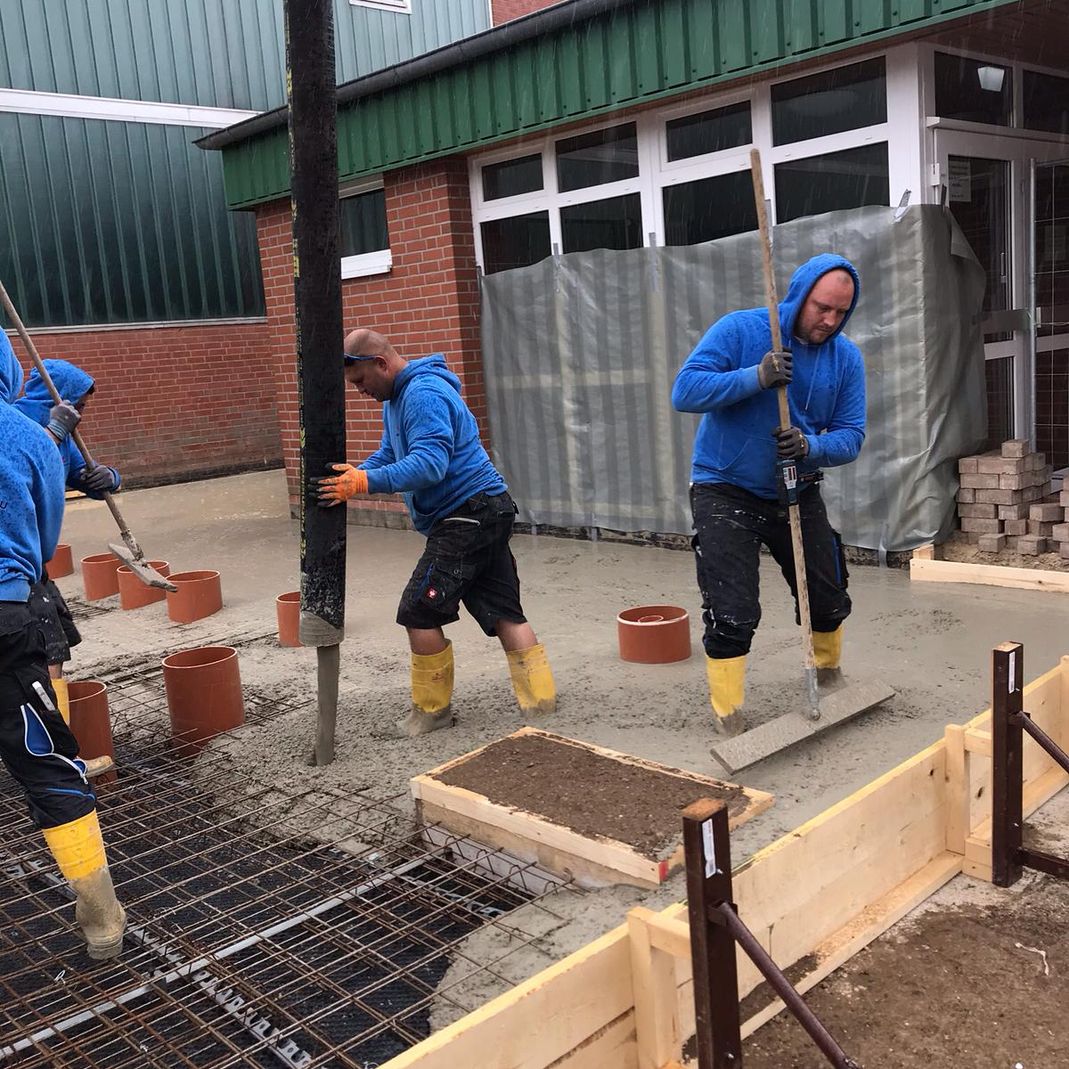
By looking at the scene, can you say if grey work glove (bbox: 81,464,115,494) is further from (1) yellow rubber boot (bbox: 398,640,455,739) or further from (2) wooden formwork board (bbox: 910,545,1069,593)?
(2) wooden formwork board (bbox: 910,545,1069,593)

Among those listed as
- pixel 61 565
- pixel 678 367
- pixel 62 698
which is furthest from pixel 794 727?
pixel 61 565

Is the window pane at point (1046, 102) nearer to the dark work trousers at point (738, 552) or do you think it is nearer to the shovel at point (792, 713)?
the shovel at point (792, 713)

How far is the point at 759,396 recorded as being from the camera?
4.53m

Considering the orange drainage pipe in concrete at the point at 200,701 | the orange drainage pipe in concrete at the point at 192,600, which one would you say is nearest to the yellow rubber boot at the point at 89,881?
the orange drainage pipe in concrete at the point at 200,701

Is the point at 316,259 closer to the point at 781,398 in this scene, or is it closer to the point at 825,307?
the point at 781,398

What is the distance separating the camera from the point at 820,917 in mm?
2975

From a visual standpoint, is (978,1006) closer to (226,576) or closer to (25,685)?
(25,685)

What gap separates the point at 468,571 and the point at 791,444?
153 centimetres

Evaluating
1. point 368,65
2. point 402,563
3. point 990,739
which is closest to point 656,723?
point 990,739

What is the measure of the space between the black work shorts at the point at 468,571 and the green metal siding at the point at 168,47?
43.0 ft

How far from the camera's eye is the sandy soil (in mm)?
4203

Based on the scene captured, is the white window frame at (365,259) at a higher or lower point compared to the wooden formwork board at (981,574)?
higher

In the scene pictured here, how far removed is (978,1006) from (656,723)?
7.61ft

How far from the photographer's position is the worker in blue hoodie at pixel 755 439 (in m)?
4.39
